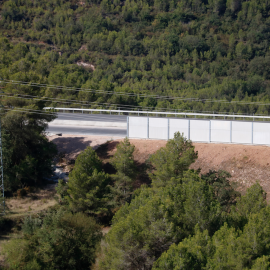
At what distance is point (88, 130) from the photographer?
3603 cm

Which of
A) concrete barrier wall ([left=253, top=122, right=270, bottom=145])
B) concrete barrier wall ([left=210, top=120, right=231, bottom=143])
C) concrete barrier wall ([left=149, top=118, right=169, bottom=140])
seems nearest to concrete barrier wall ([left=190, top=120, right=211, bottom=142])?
concrete barrier wall ([left=210, top=120, right=231, bottom=143])

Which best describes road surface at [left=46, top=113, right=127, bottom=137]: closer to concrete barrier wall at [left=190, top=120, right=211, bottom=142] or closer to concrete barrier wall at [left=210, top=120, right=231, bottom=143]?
concrete barrier wall at [left=190, top=120, right=211, bottom=142]

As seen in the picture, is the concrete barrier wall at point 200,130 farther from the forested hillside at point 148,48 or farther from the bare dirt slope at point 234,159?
the forested hillside at point 148,48

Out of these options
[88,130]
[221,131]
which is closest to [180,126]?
[221,131]

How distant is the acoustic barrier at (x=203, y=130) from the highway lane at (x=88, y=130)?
3.45 m

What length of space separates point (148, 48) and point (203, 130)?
238 ft

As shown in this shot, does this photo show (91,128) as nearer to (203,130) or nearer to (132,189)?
(132,189)

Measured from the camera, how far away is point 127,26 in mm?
114000

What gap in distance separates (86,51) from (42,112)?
68602 millimetres

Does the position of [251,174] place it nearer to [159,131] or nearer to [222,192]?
[222,192]

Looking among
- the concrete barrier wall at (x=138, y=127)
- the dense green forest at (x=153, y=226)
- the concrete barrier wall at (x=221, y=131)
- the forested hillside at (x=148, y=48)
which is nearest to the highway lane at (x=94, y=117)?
the concrete barrier wall at (x=138, y=127)

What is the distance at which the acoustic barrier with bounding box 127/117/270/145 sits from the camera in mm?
27125

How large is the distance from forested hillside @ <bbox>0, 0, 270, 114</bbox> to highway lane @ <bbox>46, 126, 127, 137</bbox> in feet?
37.6

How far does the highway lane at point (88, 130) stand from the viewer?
34.7 metres
